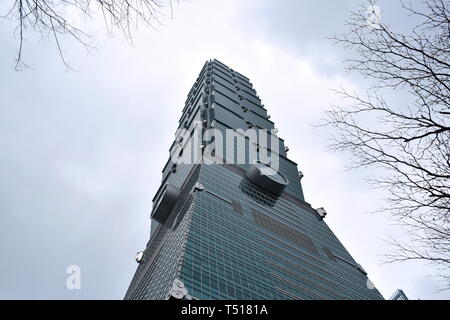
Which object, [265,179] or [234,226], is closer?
[234,226]

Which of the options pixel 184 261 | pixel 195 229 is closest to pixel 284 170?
pixel 195 229

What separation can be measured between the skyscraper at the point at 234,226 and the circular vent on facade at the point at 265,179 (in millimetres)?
238

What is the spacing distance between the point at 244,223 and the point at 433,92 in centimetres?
5201

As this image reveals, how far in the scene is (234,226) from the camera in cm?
5375

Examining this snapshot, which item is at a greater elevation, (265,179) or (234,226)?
(265,179)

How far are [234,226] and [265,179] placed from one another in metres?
26.2

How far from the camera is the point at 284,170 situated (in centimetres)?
10506

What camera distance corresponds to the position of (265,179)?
7819cm

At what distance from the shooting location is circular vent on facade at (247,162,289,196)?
78.3 meters

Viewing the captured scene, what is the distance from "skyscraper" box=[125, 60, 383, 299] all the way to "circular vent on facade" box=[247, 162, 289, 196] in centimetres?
24

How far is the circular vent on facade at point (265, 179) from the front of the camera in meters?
78.3

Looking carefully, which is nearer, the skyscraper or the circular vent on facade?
the skyscraper
